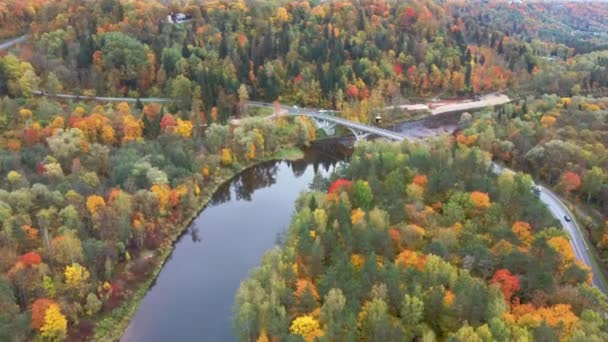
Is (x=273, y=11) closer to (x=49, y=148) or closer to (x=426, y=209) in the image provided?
(x=49, y=148)

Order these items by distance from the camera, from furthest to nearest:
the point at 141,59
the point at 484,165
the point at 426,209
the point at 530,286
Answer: the point at 141,59 → the point at 484,165 → the point at 426,209 → the point at 530,286

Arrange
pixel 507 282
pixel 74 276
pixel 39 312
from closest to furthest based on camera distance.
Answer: pixel 507 282, pixel 39 312, pixel 74 276

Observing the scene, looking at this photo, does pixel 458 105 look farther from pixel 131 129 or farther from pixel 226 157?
pixel 131 129

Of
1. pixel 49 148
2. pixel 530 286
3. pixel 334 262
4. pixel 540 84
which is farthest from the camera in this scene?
pixel 540 84

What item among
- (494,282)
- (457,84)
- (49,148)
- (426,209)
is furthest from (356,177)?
(457,84)

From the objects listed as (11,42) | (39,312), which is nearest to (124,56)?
(11,42)
